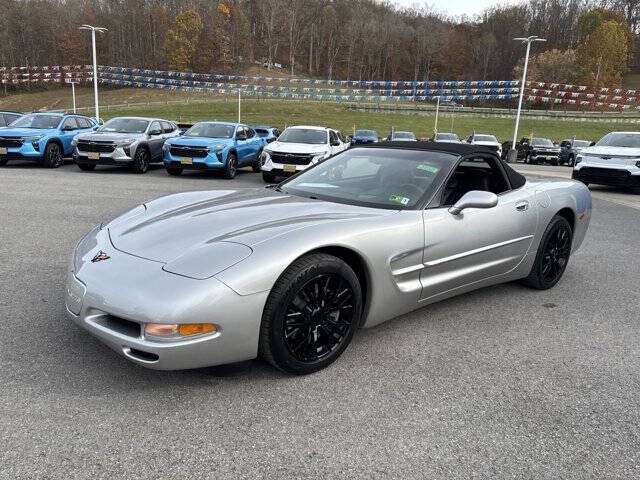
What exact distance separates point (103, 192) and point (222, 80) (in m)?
70.1

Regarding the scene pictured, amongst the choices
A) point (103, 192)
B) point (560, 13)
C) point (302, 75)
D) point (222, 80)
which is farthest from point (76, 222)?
point (560, 13)

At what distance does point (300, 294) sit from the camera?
276 cm

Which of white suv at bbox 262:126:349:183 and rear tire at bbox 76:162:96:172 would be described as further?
rear tire at bbox 76:162:96:172

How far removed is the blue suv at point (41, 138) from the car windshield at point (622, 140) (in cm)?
1487

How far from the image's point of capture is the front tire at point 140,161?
43.3ft

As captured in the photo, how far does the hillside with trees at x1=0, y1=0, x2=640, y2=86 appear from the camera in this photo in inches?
3381

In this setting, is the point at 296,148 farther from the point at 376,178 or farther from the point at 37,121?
the point at 376,178

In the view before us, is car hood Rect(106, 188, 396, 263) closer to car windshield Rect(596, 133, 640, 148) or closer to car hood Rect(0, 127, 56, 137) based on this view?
car hood Rect(0, 127, 56, 137)

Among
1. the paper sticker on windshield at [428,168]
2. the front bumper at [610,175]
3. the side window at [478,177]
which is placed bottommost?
the front bumper at [610,175]

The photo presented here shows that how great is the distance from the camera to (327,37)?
351ft

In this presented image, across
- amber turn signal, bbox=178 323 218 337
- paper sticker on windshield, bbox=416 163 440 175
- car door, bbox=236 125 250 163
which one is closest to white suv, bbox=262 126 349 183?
car door, bbox=236 125 250 163

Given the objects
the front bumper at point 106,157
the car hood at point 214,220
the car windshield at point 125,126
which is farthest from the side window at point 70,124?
the car hood at point 214,220

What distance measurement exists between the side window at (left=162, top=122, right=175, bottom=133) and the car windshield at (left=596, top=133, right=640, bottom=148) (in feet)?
40.3

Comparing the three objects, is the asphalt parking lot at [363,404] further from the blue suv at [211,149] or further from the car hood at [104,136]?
the car hood at [104,136]
